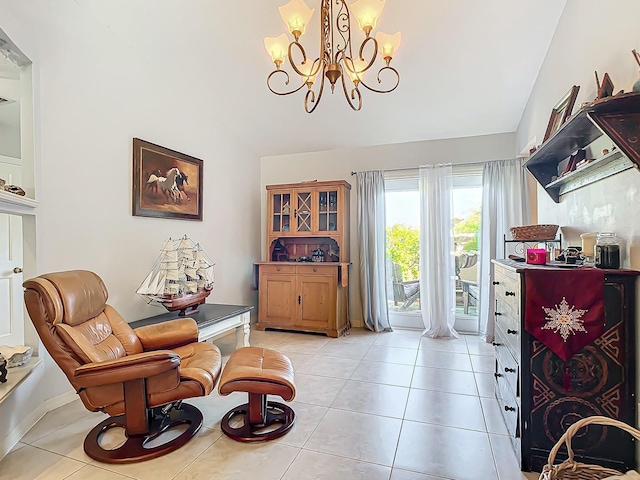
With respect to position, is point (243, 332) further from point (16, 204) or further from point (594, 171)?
point (594, 171)

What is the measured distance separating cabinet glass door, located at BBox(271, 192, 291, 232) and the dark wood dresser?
3443 millimetres

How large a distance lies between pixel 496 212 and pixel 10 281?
525 cm

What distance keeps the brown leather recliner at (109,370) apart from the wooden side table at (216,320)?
733 millimetres

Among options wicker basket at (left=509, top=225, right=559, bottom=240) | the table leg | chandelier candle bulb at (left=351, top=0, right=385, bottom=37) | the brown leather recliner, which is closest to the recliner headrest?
the brown leather recliner

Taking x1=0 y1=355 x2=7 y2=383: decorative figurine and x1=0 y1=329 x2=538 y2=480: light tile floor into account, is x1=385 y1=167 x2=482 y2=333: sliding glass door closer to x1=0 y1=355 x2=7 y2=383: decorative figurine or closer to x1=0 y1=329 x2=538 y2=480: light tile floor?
x1=0 y1=329 x2=538 y2=480: light tile floor

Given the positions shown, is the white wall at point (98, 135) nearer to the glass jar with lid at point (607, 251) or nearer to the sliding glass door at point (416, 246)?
the sliding glass door at point (416, 246)

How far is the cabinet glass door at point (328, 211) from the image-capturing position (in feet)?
15.5

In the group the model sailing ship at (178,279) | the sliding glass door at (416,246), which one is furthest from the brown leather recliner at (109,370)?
the sliding glass door at (416,246)

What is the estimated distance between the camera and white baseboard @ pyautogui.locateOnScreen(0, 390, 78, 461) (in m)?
1.99

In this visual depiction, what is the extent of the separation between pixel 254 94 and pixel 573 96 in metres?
3.12

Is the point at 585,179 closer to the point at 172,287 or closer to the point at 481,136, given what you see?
the point at 481,136

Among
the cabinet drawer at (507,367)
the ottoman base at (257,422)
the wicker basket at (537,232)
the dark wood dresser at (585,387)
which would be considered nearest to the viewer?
the dark wood dresser at (585,387)

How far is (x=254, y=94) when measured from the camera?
4.04 m

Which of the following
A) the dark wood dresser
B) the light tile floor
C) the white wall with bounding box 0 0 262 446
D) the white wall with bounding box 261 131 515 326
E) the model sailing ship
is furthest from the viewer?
the white wall with bounding box 261 131 515 326
